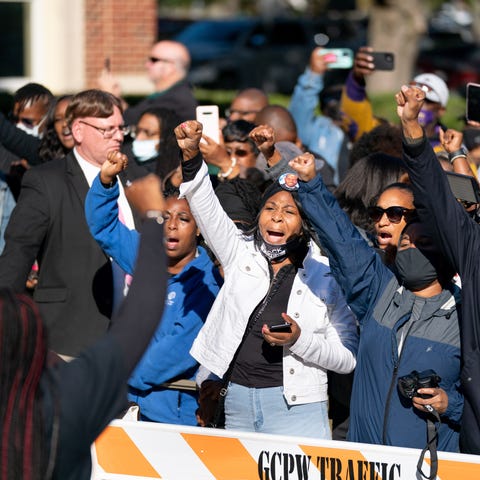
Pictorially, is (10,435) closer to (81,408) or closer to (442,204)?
(81,408)

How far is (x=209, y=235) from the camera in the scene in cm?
501

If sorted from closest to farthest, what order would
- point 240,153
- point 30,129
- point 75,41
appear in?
point 240,153 → point 30,129 → point 75,41

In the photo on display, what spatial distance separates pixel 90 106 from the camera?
5812 mm

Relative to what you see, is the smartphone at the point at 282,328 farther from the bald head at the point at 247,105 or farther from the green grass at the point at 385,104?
the green grass at the point at 385,104

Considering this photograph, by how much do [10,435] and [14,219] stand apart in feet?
9.27

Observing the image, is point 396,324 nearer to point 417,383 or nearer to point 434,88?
point 417,383

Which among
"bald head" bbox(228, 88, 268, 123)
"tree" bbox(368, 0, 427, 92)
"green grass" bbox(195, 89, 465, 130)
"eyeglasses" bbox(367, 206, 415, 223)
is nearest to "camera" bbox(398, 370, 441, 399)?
"eyeglasses" bbox(367, 206, 415, 223)

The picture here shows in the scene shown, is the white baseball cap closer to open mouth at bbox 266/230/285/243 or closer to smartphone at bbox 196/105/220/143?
smartphone at bbox 196/105/220/143

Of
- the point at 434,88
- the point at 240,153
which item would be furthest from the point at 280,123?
the point at 434,88

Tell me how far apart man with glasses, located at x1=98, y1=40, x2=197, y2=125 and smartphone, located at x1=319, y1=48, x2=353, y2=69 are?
41.7 inches

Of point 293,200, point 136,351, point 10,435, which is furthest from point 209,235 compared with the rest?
point 10,435

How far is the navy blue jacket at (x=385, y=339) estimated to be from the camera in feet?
14.6

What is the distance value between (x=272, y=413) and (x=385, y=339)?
759mm

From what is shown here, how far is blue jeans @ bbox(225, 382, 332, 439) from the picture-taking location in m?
5.00
